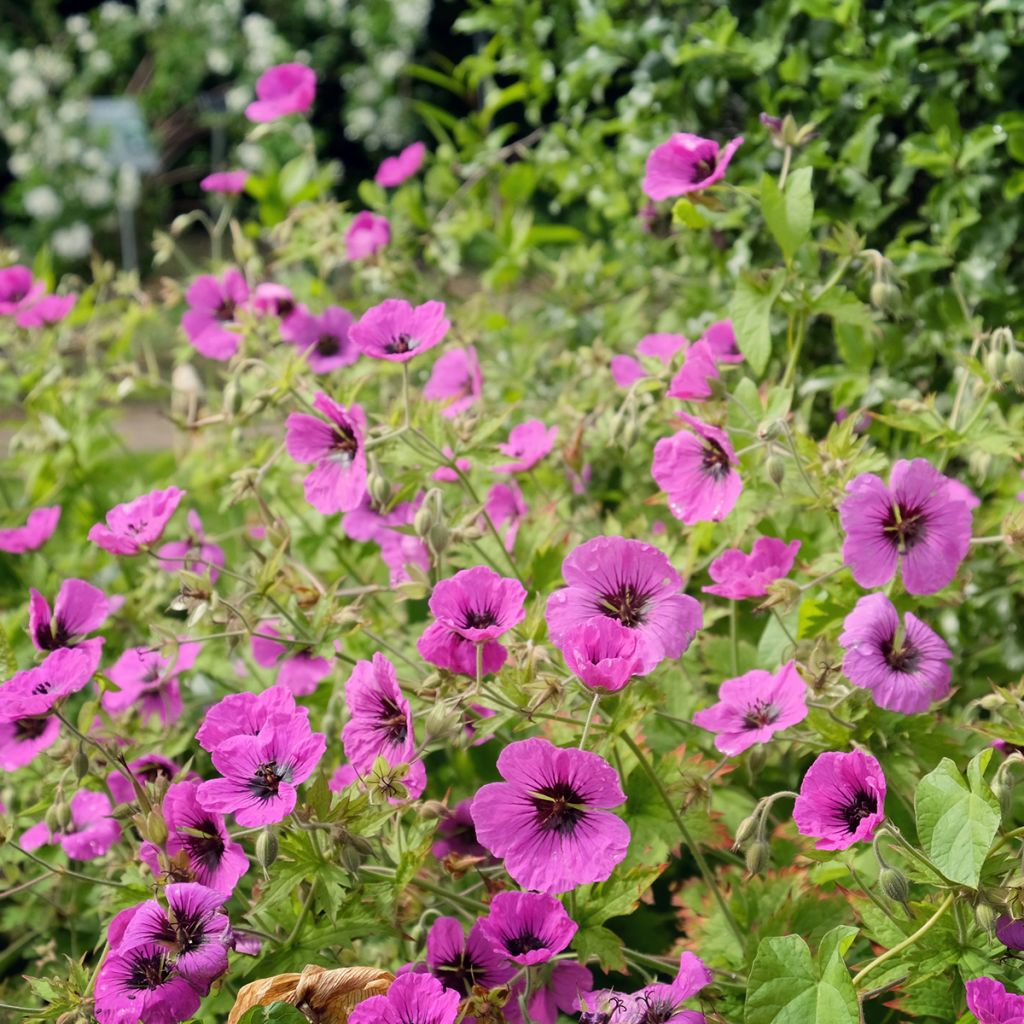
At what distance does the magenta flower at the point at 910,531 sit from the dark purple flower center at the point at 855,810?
0.23 m

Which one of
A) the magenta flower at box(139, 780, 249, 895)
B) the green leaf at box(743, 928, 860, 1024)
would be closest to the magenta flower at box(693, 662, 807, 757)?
the green leaf at box(743, 928, 860, 1024)

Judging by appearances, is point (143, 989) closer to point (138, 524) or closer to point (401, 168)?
point (138, 524)

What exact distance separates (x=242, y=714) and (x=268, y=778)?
0.09 meters

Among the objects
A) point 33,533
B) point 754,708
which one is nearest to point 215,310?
point 33,533

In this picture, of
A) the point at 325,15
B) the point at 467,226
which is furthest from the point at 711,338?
the point at 325,15

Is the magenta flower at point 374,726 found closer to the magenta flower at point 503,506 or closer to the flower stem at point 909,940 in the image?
the flower stem at point 909,940

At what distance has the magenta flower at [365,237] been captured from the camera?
209 cm

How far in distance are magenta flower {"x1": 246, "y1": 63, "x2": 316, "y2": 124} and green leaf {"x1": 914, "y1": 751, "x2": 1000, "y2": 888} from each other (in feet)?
5.46

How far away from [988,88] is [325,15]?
31.2 ft

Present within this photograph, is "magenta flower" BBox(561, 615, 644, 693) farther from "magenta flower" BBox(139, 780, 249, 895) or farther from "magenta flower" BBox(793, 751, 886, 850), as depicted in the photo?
"magenta flower" BBox(139, 780, 249, 895)

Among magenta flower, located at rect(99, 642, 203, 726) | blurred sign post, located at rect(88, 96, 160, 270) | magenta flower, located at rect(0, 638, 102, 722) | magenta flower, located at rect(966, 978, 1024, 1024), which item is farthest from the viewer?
blurred sign post, located at rect(88, 96, 160, 270)

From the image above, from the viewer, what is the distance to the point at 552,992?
3.68ft

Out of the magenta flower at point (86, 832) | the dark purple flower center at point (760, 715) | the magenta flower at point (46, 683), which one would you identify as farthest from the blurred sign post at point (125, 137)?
the dark purple flower center at point (760, 715)

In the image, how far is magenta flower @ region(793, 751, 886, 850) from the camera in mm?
985
